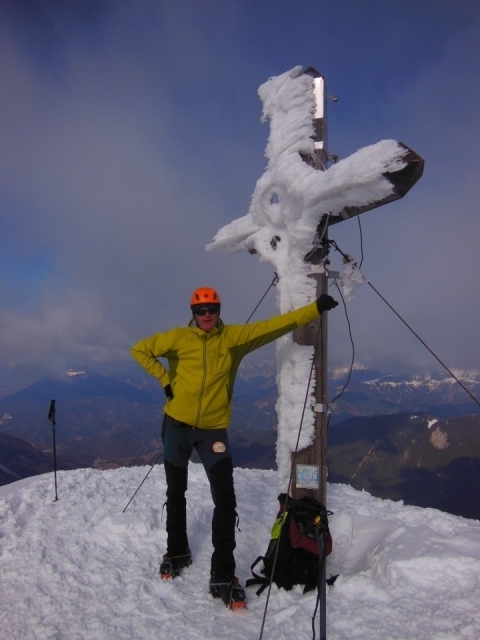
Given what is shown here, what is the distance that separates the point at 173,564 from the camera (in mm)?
4180

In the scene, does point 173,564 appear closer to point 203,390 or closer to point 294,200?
point 203,390

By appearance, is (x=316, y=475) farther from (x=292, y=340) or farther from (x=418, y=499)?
(x=418, y=499)

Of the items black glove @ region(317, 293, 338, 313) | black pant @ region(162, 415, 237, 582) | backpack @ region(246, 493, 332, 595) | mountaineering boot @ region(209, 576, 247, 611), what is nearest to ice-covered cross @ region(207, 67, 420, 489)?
black glove @ region(317, 293, 338, 313)

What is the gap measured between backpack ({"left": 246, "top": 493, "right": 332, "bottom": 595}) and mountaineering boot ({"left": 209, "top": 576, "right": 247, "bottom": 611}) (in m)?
0.22

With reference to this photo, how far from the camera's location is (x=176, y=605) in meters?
3.62

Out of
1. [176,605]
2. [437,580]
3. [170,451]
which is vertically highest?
[170,451]

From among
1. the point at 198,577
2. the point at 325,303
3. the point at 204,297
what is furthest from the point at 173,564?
the point at 325,303

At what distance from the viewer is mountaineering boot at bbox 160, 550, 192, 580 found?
4059 mm

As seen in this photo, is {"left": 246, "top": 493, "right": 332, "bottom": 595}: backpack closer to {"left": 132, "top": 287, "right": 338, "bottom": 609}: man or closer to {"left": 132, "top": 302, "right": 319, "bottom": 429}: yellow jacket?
{"left": 132, "top": 287, "right": 338, "bottom": 609}: man

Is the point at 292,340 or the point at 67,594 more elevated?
the point at 292,340

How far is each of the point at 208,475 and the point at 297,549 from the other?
1160 mm

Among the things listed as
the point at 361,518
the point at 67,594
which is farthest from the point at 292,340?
the point at 67,594

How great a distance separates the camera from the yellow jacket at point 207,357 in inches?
163

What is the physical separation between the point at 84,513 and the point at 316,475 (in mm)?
3404
